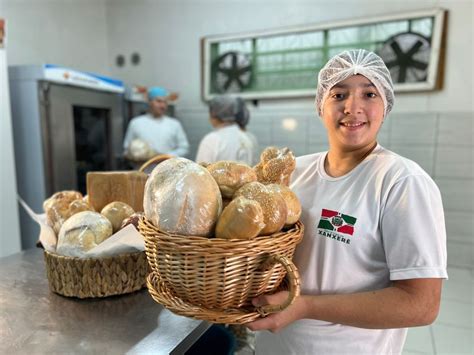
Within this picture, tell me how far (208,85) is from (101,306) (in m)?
3.07

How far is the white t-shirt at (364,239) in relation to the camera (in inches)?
25.6

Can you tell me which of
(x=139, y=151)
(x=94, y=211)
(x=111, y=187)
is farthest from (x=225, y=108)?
(x=94, y=211)

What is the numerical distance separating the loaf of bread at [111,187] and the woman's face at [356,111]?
27.8 inches

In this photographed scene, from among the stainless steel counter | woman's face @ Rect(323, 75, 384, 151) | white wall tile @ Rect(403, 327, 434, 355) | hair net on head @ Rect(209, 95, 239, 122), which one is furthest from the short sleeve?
hair net on head @ Rect(209, 95, 239, 122)

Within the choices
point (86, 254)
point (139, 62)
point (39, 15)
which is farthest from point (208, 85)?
point (86, 254)

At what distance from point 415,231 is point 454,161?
262cm

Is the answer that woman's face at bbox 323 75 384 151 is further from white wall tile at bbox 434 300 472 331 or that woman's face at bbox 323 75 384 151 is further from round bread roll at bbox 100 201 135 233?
white wall tile at bbox 434 300 472 331

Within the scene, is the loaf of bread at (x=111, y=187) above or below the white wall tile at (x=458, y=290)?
above

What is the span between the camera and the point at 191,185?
61 cm

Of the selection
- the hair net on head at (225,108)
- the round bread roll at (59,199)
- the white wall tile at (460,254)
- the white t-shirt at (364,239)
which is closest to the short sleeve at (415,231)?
the white t-shirt at (364,239)

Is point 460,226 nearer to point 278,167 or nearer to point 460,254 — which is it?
point 460,254

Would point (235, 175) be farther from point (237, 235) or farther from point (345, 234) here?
point (345, 234)

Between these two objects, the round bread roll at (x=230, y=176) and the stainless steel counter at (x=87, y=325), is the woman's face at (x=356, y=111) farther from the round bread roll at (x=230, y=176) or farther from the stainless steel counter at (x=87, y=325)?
the stainless steel counter at (x=87, y=325)

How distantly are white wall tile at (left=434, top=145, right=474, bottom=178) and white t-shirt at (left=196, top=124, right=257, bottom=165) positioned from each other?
5.49 feet
